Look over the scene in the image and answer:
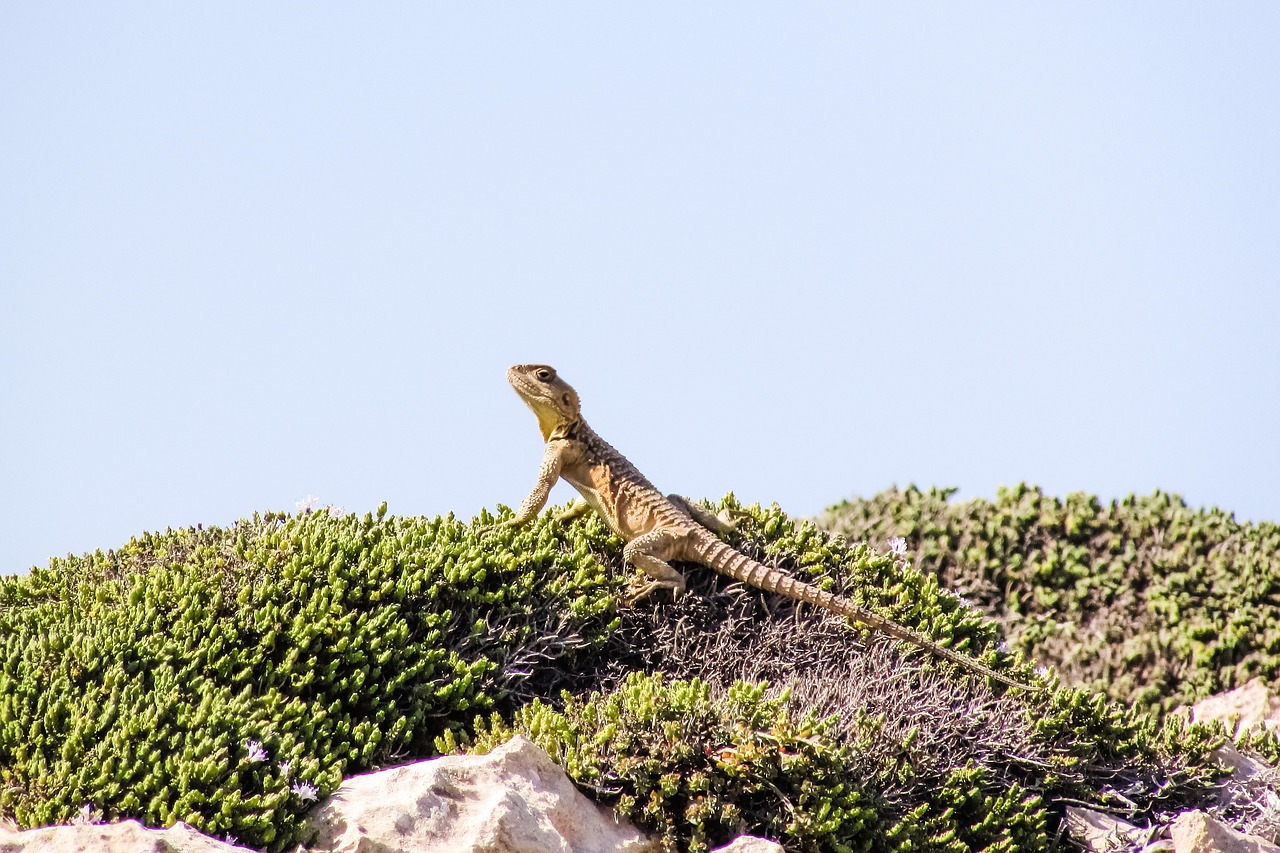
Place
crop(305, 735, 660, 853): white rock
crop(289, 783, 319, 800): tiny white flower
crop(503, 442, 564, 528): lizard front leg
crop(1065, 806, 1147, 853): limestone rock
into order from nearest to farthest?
1. crop(305, 735, 660, 853): white rock
2. crop(289, 783, 319, 800): tiny white flower
3. crop(1065, 806, 1147, 853): limestone rock
4. crop(503, 442, 564, 528): lizard front leg

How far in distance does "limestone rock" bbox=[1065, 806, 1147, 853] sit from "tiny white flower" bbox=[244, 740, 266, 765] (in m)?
4.73

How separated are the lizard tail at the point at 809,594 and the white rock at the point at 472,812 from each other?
7.77 ft

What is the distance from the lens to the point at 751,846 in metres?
6.21

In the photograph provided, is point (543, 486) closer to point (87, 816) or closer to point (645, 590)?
point (645, 590)

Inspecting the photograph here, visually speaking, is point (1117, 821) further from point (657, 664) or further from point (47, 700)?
point (47, 700)

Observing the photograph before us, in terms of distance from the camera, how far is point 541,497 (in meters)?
8.93

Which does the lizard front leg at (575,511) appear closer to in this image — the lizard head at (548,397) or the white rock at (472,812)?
the lizard head at (548,397)

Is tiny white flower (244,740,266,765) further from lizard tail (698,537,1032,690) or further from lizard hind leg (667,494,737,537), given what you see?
lizard hind leg (667,494,737,537)

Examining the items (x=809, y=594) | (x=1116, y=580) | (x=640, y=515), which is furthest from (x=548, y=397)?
(x=1116, y=580)

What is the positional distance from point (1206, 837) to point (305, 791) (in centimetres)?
496

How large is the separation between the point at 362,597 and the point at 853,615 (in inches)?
125

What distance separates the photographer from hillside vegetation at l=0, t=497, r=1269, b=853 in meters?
6.39

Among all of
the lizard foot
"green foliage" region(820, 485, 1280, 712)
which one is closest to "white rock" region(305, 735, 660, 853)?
the lizard foot

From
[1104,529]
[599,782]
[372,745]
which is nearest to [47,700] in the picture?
[372,745]
